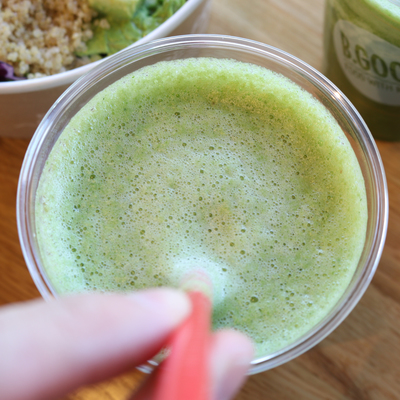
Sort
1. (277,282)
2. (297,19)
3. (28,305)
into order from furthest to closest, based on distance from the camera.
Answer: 1. (297,19)
2. (277,282)
3. (28,305)

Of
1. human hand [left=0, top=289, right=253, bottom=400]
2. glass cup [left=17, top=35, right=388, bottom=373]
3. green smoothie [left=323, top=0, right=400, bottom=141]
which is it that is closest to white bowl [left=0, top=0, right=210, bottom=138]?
glass cup [left=17, top=35, right=388, bottom=373]

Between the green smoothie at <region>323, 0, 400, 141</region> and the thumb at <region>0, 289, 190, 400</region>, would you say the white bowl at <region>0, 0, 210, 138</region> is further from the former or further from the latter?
the thumb at <region>0, 289, 190, 400</region>

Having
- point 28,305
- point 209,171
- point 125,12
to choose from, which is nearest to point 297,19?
point 125,12

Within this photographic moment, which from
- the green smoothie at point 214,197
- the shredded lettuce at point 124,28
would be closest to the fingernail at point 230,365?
the green smoothie at point 214,197

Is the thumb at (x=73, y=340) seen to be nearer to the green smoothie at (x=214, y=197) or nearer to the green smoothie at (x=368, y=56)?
the green smoothie at (x=214, y=197)

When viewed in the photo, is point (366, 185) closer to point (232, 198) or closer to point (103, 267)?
point (232, 198)
